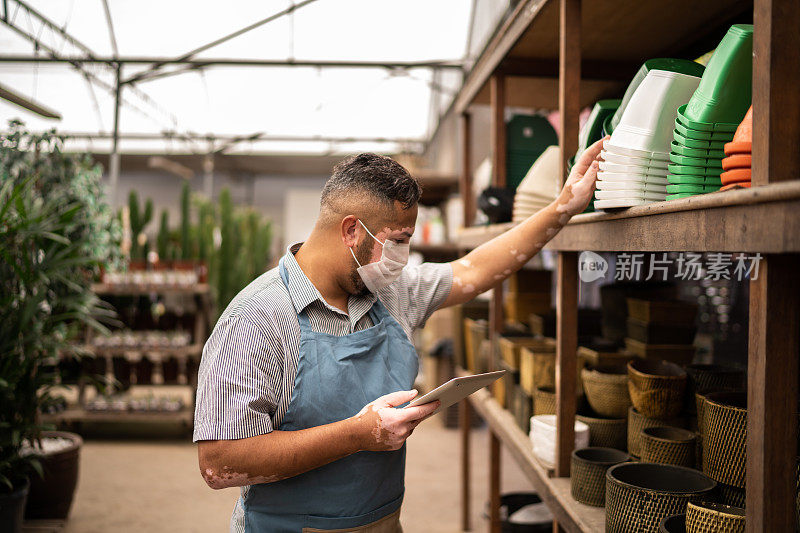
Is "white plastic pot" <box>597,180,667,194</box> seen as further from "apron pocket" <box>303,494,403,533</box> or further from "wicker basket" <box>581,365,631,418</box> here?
"apron pocket" <box>303,494,403,533</box>

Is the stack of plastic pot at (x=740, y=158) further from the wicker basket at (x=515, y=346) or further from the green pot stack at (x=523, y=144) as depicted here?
the green pot stack at (x=523, y=144)

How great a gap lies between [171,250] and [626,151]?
5517mm

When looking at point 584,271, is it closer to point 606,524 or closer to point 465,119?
point 606,524

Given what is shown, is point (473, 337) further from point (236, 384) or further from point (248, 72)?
point (248, 72)

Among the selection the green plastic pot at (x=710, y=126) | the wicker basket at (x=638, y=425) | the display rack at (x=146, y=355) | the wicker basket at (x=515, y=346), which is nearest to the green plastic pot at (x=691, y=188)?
the green plastic pot at (x=710, y=126)

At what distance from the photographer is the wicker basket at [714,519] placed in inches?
42.9

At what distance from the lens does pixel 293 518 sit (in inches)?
56.9

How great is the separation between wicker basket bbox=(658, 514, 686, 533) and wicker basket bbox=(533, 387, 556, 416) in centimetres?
83

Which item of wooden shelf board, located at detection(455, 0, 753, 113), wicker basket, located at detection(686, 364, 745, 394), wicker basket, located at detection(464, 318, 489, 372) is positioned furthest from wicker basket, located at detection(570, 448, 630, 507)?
wicker basket, located at detection(464, 318, 489, 372)

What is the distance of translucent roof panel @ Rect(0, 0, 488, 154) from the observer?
8.04m

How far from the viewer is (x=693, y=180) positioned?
1.17 metres

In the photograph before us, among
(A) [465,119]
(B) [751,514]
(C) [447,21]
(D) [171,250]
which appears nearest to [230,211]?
(D) [171,250]

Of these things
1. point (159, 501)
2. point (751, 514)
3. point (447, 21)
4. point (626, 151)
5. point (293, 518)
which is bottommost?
point (159, 501)

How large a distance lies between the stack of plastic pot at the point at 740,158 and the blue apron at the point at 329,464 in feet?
2.78
